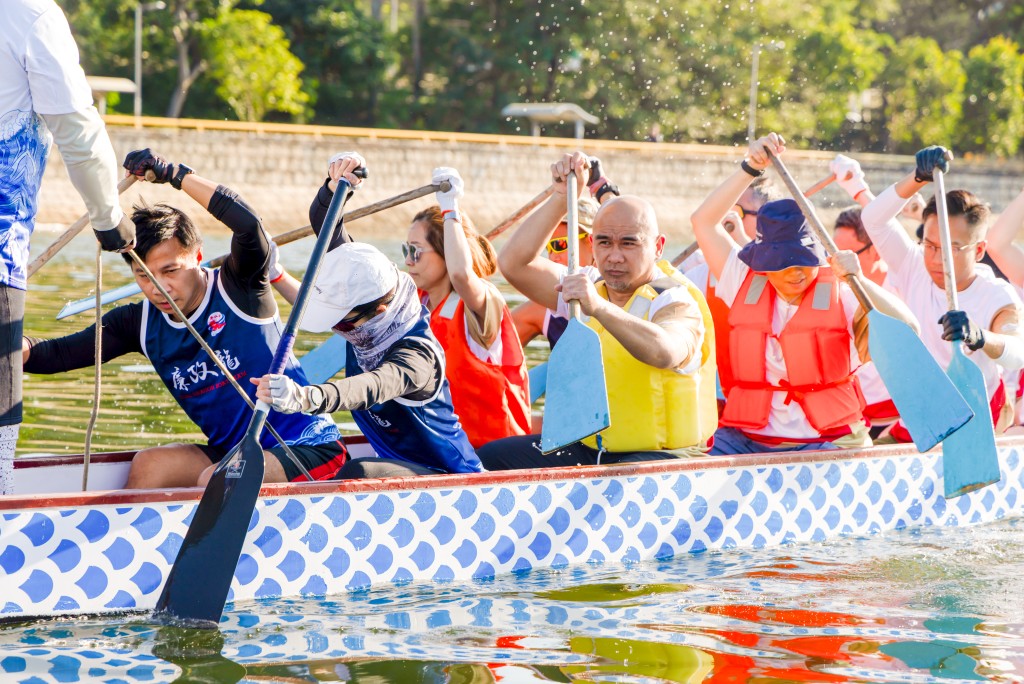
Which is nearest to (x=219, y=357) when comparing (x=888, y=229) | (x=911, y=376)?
(x=911, y=376)

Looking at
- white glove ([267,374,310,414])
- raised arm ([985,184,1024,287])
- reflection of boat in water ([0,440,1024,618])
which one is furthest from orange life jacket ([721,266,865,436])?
white glove ([267,374,310,414])

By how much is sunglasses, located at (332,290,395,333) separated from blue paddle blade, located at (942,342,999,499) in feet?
8.69

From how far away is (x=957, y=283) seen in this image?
5.89m

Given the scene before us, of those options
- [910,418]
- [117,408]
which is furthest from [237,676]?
[117,408]

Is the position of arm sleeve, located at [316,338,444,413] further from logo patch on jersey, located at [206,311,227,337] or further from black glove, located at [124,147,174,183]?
black glove, located at [124,147,174,183]

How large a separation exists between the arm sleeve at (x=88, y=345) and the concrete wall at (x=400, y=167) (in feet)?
64.6

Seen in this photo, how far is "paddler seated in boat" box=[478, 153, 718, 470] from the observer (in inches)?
186

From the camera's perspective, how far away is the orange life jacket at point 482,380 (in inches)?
198

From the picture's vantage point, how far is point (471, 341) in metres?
5.01

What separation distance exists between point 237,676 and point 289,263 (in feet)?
50.9

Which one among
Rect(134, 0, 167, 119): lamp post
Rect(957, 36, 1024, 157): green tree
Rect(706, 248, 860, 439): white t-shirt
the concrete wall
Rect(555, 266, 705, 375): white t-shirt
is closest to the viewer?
Rect(555, 266, 705, 375): white t-shirt

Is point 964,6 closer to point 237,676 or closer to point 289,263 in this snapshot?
point 289,263

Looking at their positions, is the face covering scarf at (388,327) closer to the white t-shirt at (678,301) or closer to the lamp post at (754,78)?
the white t-shirt at (678,301)

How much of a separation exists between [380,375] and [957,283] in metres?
2.96
